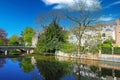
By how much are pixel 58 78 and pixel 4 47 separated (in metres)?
41.3

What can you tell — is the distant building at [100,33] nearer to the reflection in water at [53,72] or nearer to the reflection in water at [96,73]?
the reflection in water at [96,73]

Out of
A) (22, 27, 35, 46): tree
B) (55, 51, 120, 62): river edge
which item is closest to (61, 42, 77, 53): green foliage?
(55, 51, 120, 62): river edge

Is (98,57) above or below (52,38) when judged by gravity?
below

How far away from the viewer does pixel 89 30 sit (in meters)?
40.6

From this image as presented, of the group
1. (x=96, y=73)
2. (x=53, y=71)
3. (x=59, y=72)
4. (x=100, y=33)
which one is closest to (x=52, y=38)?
(x=100, y=33)

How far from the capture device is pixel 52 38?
5050cm

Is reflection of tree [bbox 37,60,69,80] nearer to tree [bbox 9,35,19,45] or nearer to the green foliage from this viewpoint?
the green foliage

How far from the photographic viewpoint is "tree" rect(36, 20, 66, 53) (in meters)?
49.9

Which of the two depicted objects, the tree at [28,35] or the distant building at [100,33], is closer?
the distant building at [100,33]

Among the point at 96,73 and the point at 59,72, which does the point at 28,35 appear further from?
the point at 96,73

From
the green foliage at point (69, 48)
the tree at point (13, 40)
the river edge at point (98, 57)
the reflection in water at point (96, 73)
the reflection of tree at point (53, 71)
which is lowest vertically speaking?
the reflection in water at point (96, 73)

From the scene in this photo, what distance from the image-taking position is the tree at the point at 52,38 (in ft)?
164

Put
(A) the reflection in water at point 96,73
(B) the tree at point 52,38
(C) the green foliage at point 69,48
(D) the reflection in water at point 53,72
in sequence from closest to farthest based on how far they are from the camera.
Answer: (D) the reflection in water at point 53,72 → (A) the reflection in water at point 96,73 → (C) the green foliage at point 69,48 → (B) the tree at point 52,38

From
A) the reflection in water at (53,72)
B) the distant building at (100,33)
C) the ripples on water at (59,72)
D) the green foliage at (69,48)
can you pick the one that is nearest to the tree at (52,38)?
the green foliage at (69,48)
